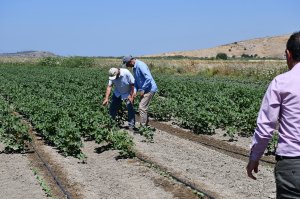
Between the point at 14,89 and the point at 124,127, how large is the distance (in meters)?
9.26

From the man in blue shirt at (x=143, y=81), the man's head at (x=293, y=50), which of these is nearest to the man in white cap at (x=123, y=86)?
the man in blue shirt at (x=143, y=81)

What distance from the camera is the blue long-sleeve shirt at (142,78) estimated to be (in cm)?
1115

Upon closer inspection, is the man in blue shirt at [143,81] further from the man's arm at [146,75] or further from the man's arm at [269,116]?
the man's arm at [269,116]

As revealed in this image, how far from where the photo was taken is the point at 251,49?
116250mm

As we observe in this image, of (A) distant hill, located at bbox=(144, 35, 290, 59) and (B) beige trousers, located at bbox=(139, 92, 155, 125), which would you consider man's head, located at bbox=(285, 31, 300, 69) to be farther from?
(A) distant hill, located at bbox=(144, 35, 290, 59)

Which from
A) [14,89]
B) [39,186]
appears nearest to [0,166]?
[39,186]

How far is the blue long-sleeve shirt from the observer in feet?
36.6

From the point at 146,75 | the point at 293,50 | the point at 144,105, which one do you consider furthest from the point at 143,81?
the point at 293,50

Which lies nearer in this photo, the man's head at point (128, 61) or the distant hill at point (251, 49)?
the man's head at point (128, 61)

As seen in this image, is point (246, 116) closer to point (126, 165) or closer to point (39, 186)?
point (126, 165)

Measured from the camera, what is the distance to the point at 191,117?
12.9 m

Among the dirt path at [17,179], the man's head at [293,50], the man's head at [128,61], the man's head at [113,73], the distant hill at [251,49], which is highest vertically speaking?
the man's head at [293,50]

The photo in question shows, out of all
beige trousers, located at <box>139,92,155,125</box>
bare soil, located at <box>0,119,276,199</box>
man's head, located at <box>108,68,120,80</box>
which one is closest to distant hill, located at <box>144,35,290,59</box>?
beige trousers, located at <box>139,92,155,125</box>

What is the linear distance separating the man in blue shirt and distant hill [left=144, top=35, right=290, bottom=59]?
10129 centimetres
